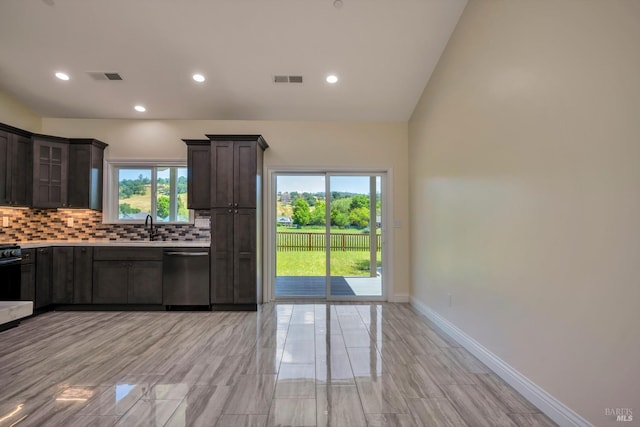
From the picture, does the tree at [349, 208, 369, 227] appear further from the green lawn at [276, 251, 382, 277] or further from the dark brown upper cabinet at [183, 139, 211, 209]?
the dark brown upper cabinet at [183, 139, 211, 209]

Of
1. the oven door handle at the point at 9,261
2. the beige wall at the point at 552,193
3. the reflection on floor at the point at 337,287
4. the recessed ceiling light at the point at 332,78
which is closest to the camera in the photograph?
the beige wall at the point at 552,193

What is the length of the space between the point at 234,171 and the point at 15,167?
9.61ft

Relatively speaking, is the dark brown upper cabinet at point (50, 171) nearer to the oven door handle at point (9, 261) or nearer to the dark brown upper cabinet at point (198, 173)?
the oven door handle at point (9, 261)

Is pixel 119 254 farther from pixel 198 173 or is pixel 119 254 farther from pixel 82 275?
pixel 198 173

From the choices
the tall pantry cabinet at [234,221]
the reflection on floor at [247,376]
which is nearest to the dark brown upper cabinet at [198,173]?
the tall pantry cabinet at [234,221]

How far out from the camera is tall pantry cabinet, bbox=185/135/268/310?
4172 mm

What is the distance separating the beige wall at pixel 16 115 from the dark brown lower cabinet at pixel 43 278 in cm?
199

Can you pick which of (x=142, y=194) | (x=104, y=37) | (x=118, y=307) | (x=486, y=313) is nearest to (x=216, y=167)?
(x=142, y=194)

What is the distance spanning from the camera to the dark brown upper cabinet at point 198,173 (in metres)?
4.41

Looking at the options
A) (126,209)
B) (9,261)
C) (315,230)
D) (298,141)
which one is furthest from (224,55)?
(9,261)

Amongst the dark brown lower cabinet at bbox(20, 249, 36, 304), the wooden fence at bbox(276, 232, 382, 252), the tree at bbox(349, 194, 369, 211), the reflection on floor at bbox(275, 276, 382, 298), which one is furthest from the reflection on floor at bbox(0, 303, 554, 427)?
the tree at bbox(349, 194, 369, 211)

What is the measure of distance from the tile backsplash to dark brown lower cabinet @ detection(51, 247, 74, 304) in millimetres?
539

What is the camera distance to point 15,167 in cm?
397

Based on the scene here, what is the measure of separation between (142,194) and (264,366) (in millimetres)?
3740
